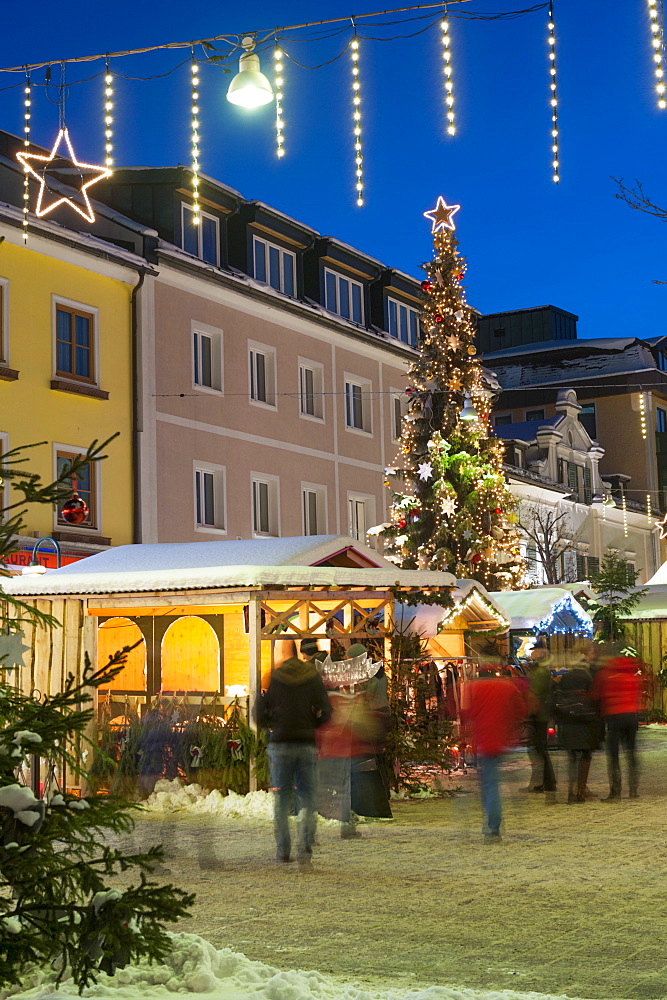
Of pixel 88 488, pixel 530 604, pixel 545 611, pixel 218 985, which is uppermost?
pixel 88 488

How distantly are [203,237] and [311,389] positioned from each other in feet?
16.5

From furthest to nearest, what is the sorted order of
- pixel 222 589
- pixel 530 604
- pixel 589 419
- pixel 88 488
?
pixel 589 419
pixel 88 488
pixel 530 604
pixel 222 589

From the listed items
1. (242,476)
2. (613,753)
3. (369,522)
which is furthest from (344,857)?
(369,522)

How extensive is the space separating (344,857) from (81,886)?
7.16 metres

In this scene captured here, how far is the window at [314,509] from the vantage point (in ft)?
107

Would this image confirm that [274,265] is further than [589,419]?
No

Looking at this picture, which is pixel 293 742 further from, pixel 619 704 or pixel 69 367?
pixel 69 367

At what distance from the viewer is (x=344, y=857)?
1146cm

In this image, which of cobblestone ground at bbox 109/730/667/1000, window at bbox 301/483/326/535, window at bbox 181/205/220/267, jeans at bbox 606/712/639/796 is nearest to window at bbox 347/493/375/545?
window at bbox 301/483/326/535

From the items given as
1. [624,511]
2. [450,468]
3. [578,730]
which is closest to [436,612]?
[578,730]

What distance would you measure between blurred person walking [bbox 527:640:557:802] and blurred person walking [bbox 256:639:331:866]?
15.5 ft

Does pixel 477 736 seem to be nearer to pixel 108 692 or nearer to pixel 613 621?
pixel 108 692

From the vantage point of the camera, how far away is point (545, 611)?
25219 mm

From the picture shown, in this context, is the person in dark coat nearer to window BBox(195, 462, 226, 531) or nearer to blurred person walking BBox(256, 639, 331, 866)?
blurred person walking BBox(256, 639, 331, 866)
